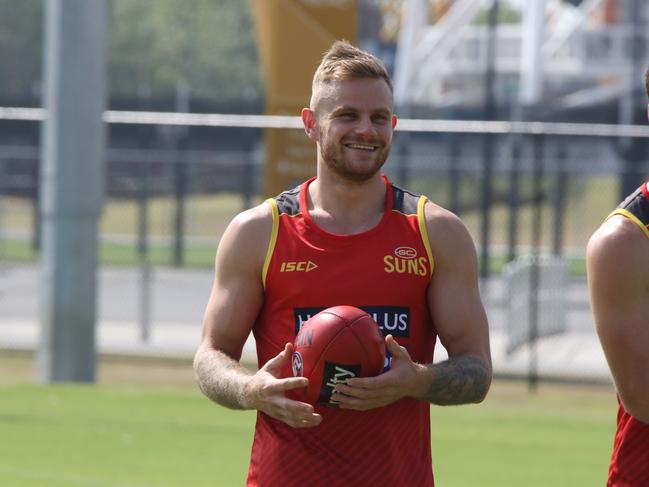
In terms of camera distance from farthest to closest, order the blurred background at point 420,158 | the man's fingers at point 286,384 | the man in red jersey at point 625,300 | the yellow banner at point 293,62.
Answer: the blurred background at point 420,158 < the yellow banner at point 293,62 < the man in red jersey at point 625,300 < the man's fingers at point 286,384

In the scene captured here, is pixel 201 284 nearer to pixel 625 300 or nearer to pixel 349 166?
pixel 349 166

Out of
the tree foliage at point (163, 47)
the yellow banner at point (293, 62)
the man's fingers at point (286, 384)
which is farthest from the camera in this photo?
the tree foliage at point (163, 47)

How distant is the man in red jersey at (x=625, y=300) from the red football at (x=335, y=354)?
64cm

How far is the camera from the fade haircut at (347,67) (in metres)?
3.94

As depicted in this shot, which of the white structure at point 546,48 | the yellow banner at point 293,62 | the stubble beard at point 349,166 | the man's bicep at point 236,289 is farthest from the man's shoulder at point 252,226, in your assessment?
the white structure at point 546,48

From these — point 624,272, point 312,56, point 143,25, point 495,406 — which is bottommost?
point 495,406

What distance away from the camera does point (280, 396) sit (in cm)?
365

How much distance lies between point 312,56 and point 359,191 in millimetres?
11447

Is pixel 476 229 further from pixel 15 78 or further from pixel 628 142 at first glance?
pixel 15 78

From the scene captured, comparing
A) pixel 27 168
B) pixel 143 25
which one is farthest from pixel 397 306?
pixel 143 25

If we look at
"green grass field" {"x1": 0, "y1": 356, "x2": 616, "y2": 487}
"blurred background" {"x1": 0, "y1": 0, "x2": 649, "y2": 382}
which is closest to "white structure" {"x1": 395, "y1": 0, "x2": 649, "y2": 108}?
"blurred background" {"x1": 0, "y1": 0, "x2": 649, "y2": 382}

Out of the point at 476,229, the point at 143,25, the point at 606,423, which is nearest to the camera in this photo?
the point at 606,423

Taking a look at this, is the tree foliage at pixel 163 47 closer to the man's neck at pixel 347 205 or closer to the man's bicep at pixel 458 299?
the man's neck at pixel 347 205

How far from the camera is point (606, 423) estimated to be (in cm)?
1152
